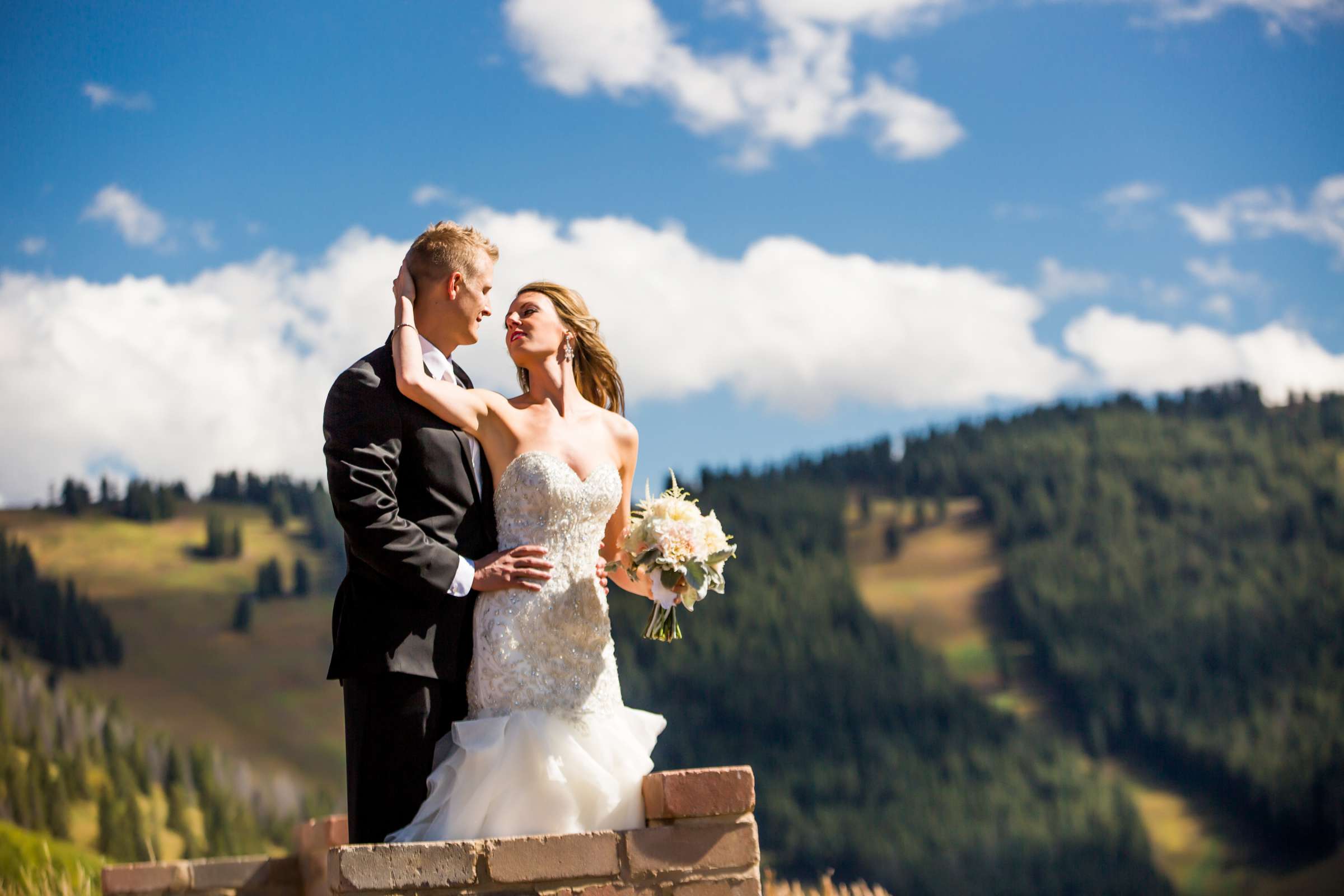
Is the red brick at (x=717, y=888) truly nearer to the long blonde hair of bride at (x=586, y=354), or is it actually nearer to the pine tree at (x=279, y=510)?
the long blonde hair of bride at (x=586, y=354)

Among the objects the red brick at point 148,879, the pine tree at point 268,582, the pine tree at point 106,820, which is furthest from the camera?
the pine tree at point 268,582

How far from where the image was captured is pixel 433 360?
3.98 meters

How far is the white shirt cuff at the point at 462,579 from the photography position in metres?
3.75

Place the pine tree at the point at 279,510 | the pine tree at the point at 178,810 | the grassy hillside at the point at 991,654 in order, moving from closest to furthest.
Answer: the pine tree at the point at 178,810
the pine tree at the point at 279,510
the grassy hillside at the point at 991,654

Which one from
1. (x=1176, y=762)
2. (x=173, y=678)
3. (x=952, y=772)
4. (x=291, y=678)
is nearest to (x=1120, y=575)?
(x=1176, y=762)

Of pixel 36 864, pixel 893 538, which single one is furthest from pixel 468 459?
pixel 893 538

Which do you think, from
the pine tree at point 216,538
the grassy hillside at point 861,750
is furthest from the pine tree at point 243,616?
the grassy hillside at point 861,750

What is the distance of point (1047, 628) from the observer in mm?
31688

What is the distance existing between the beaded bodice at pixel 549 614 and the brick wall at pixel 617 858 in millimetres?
389

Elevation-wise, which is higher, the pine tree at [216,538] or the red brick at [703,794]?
the pine tree at [216,538]

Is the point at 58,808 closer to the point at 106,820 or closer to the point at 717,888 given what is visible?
the point at 106,820

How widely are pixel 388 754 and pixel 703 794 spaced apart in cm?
95

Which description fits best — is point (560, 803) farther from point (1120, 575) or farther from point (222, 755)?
point (1120, 575)

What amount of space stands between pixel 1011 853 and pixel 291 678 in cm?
1683
